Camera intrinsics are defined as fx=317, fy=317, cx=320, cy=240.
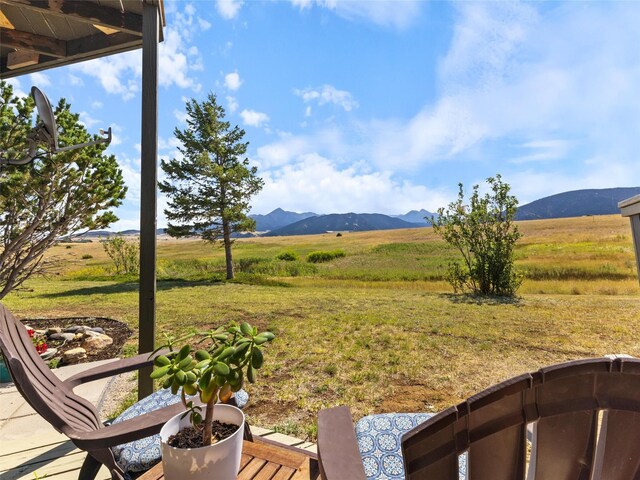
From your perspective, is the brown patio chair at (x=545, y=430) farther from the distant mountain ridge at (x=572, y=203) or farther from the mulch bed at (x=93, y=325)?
the distant mountain ridge at (x=572, y=203)

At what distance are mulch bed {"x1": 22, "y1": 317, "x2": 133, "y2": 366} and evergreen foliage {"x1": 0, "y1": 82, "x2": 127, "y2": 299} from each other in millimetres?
861

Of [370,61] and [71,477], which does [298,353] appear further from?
[370,61]

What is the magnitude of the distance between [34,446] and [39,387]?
1009 mm

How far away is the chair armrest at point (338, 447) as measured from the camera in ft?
2.12

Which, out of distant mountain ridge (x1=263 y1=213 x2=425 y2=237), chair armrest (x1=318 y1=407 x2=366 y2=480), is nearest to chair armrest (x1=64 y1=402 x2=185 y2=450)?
chair armrest (x1=318 y1=407 x2=366 y2=480)

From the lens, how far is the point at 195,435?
83cm

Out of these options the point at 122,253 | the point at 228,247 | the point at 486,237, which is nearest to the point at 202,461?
the point at 486,237

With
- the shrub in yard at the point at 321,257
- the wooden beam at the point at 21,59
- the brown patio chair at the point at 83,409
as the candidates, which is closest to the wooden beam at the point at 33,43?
the wooden beam at the point at 21,59

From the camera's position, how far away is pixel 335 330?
4688 millimetres

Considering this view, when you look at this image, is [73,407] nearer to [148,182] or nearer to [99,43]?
[148,182]

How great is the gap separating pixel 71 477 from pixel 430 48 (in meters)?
8.44

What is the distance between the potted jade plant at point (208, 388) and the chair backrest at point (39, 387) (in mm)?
580

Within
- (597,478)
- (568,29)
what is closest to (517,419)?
(597,478)

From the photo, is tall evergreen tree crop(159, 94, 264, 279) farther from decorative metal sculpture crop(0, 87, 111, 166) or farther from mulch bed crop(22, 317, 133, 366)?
decorative metal sculpture crop(0, 87, 111, 166)
